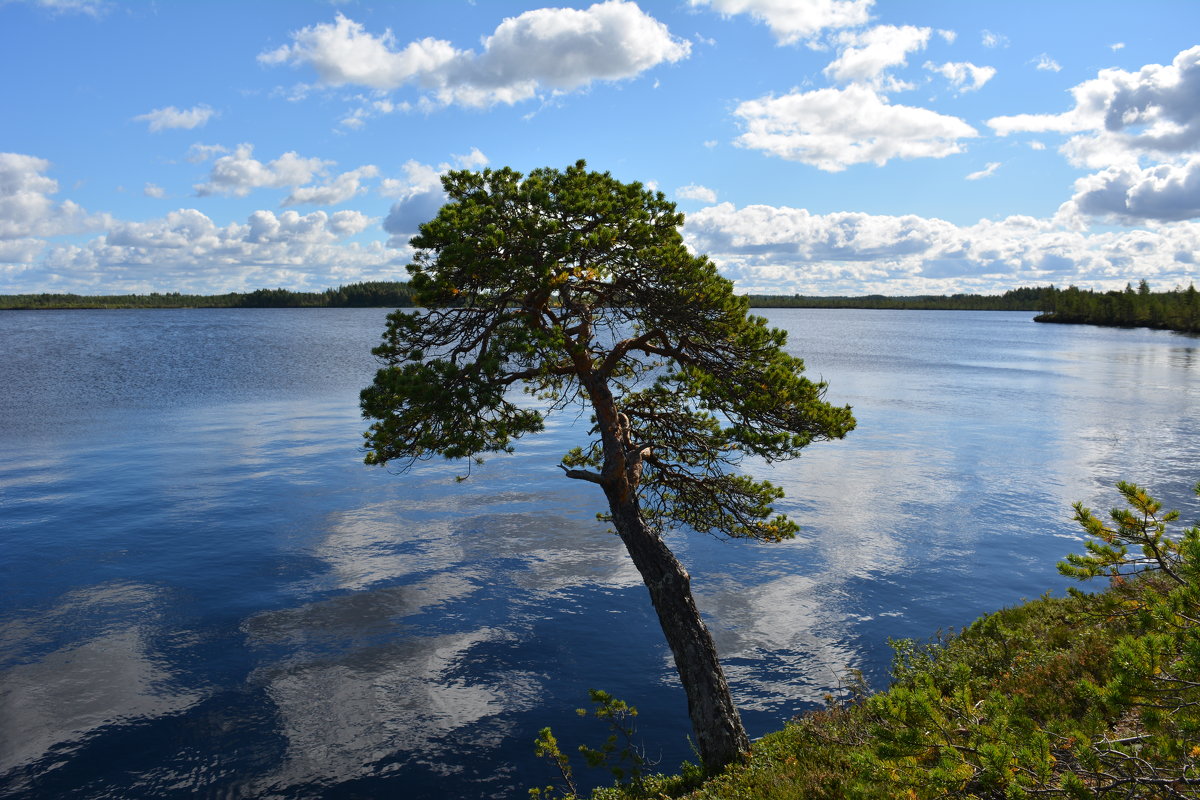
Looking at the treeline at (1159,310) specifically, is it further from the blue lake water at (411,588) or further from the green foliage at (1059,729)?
the green foliage at (1059,729)

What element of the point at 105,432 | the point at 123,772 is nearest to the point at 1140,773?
the point at 123,772

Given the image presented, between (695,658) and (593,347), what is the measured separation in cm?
640

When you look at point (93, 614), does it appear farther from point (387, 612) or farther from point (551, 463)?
point (551, 463)

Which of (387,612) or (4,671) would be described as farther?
(387,612)

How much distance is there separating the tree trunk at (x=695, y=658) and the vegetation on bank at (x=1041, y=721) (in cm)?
47

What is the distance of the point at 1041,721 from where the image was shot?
455 inches

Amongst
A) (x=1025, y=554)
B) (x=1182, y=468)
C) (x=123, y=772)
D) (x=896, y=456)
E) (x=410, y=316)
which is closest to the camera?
(x=410, y=316)

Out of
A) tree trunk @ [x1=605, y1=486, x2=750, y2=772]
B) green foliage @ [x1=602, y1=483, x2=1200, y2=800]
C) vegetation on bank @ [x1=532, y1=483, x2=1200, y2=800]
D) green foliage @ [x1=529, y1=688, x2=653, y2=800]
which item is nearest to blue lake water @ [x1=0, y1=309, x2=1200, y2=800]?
green foliage @ [x1=529, y1=688, x2=653, y2=800]

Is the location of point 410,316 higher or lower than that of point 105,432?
higher

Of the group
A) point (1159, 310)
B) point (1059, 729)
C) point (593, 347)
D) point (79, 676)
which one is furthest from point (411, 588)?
point (1159, 310)

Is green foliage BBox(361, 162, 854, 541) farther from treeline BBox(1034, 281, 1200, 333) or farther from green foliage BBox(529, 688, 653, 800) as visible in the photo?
treeline BBox(1034, 281, 1200, 333)

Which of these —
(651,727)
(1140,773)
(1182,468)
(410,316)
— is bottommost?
(651,727)

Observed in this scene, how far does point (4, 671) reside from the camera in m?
18.6

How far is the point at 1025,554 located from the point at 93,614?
33403 millimetres
